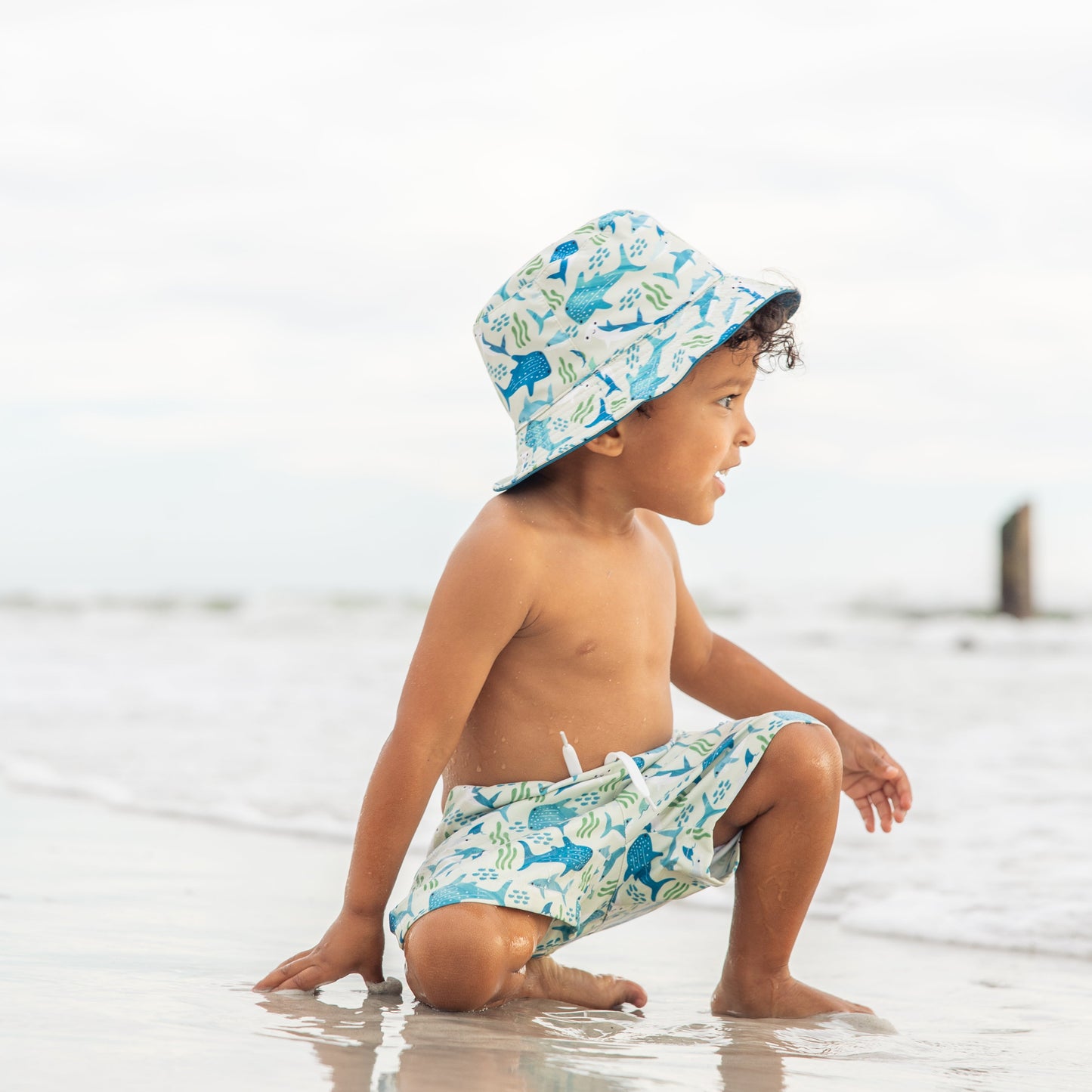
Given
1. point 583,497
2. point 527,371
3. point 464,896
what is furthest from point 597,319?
A: point 464,896

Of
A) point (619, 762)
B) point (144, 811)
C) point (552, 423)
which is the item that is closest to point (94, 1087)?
point (619, 762)

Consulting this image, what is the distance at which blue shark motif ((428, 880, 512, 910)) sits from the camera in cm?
193

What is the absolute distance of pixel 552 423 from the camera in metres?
2.13

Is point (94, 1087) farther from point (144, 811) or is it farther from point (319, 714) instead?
point (319, 714)

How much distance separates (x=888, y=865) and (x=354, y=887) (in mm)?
1786

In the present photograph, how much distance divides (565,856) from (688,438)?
66 centimetres

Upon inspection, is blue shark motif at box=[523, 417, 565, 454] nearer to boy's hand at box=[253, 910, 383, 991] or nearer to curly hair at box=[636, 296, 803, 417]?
curly hair at box=[636, 296, 803, 417]

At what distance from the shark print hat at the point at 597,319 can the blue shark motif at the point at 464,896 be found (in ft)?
1.99

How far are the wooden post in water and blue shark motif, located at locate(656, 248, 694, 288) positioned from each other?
1113cm

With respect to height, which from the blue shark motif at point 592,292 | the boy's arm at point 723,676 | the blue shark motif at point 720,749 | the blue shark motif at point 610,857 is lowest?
the blue shark motif at point 610,857

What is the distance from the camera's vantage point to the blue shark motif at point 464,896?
76.2 inches

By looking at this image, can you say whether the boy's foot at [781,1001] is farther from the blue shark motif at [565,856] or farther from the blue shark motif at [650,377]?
the blue shark motif at [650,377]

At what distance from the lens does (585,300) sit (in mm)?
2156

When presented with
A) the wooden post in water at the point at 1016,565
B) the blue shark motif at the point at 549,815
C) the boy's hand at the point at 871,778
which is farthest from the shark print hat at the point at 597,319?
the wooden post in water at the point at 1016,565
